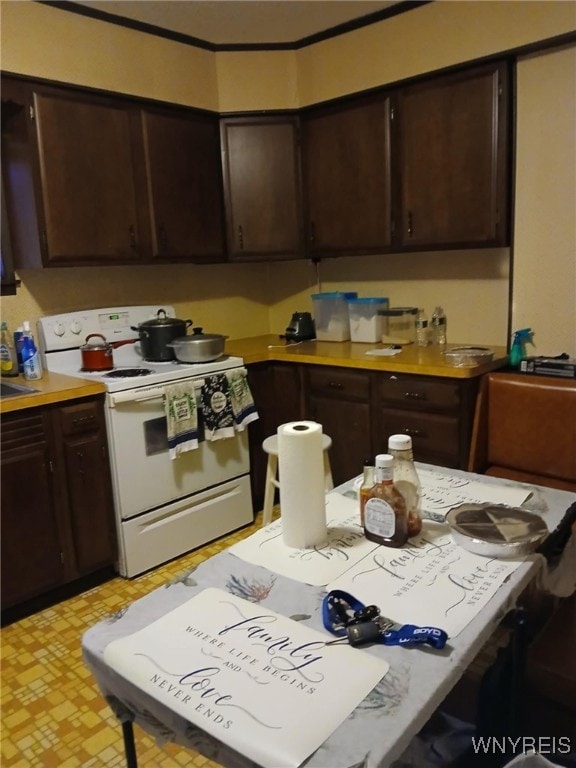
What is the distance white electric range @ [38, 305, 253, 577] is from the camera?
2557mm

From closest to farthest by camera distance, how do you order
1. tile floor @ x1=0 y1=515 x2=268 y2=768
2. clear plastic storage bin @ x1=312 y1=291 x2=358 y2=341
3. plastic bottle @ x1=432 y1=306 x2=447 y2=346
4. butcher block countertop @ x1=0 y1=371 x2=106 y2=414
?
tile floor @ x1=0 y1=515 x2=268 y2=768, butcher block countertop @ x1=0 y1=371 x2=106 y2=414, plastic bottle @ x1=432 y1=306 x2=447 y2=346, clear plastic storage bin @ x1=312 y1=291 x2=358 y2=341

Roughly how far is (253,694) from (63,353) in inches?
93.7

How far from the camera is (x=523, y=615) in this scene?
1206mm

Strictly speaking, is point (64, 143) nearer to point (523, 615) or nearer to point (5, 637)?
point (5, 637)

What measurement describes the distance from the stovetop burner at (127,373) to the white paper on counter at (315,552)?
1.47 m

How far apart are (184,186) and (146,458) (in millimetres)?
1485

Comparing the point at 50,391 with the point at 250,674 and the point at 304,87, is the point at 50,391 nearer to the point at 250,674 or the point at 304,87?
the point at 250,674

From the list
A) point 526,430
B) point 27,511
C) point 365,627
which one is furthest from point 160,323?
point 365,627

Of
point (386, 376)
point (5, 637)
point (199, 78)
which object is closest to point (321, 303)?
point (386, 376)

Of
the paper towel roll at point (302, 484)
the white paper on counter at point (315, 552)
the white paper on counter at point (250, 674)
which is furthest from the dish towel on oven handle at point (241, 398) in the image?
the white paper on counter at point (250, 674)

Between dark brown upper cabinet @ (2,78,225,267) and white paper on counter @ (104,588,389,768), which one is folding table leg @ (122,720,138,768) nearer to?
white paper on counter @ (104,588,389,768)

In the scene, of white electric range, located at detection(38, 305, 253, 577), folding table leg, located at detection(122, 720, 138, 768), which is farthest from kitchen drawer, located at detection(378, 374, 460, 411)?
folding table leg, located at detection(122, 720, 138, 768)

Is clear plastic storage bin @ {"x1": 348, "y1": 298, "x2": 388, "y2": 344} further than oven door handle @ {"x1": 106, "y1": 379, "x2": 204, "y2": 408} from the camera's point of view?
Yes

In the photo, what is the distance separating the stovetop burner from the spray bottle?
1699 mm
